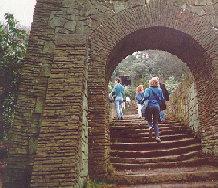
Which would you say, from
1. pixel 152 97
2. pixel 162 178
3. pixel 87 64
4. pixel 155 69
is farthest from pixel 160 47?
pixel 155 69

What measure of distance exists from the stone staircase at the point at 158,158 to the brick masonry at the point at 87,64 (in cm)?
58

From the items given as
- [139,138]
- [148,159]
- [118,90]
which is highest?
[118,90]

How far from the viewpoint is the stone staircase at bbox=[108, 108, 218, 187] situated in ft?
12.3

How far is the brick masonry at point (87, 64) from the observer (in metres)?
3.37

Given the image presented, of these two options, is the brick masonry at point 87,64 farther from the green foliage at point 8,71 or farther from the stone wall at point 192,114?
the green foliage at point 8,71

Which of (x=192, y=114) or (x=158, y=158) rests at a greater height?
(x=192, y=114)

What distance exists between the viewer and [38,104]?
3943 mm

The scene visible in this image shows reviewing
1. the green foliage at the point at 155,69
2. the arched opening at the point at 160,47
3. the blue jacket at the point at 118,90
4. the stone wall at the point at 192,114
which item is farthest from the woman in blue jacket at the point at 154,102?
the green foliage at the point at 155,69

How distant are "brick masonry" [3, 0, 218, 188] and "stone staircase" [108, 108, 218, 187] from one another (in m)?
0.58

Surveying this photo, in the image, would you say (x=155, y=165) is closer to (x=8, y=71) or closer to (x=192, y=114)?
(x=192, y=114)

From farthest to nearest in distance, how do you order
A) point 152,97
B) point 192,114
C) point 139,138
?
point 192,114
point 139,138
point 152,97

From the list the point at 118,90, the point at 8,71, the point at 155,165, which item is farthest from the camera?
the point at 118,90

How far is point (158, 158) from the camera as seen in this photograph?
4715 millimetres

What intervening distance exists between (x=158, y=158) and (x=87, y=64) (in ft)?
9.46
